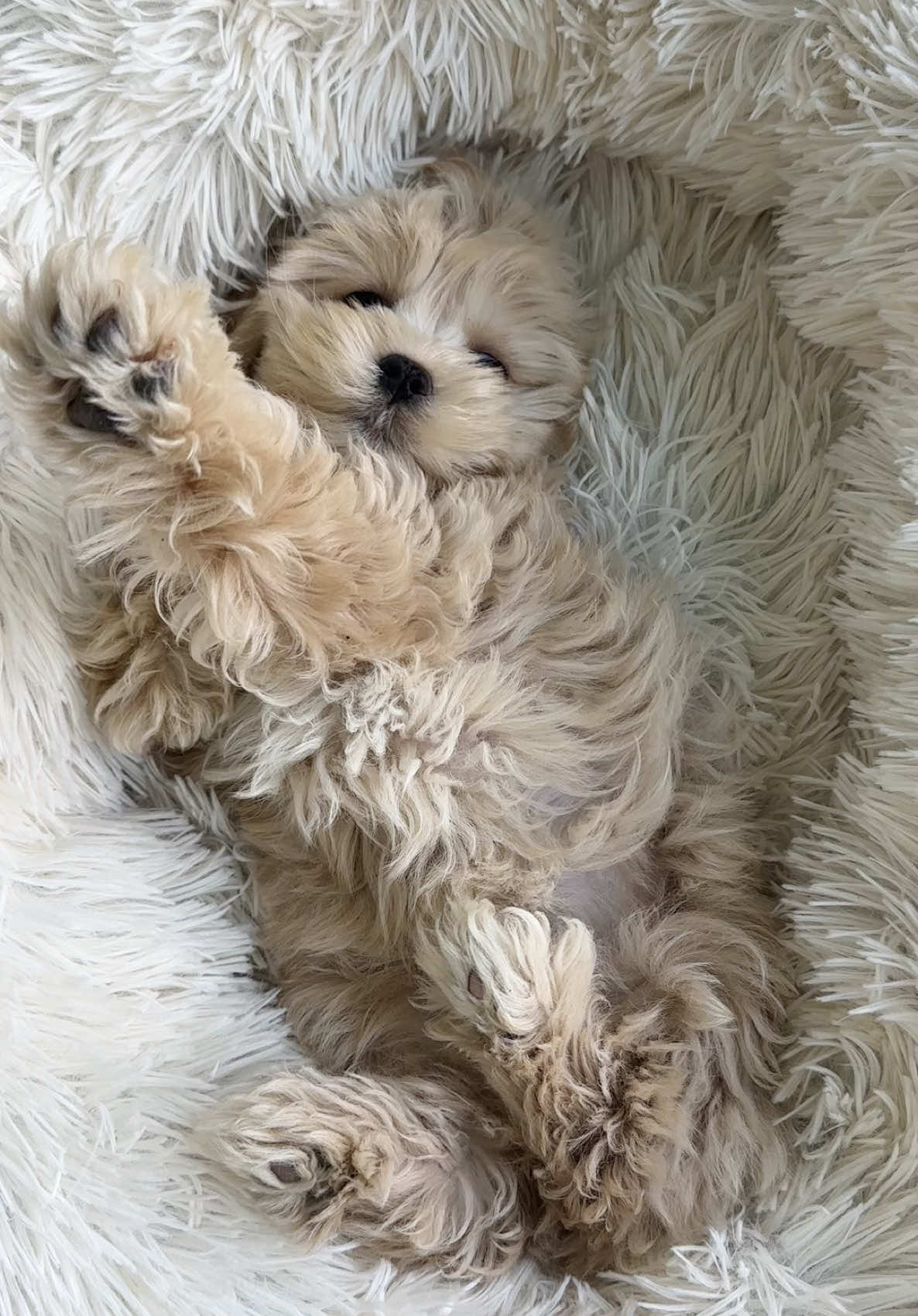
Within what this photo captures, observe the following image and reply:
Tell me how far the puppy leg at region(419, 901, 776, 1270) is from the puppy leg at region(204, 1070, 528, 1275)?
0.19 ft

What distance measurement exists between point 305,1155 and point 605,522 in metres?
0.84

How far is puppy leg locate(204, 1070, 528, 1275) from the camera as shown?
1.05m

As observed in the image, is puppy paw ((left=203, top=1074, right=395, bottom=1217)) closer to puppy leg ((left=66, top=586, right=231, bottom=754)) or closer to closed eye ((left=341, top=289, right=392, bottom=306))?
puppy leg ((left=66, top=586, right=231, bottom=754))

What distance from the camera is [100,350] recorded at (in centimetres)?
93

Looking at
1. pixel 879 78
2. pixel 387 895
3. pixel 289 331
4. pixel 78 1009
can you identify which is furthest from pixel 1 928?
pixel 879 78

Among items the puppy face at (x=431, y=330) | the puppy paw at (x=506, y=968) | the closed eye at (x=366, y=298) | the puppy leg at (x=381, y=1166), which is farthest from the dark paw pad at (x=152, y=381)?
the puppy leg at (x=381, y=1166)

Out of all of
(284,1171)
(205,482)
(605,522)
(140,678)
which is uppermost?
(205,482)

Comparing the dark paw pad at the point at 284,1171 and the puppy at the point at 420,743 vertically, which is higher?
the puppy at the point at 420,743

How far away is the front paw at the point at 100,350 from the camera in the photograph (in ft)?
3.04

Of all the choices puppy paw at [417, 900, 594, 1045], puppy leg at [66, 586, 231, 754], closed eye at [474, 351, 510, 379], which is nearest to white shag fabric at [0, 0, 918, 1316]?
puppy leg at [66, 586, 231, 754]

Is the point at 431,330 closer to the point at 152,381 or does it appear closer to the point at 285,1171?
the point at 152,381

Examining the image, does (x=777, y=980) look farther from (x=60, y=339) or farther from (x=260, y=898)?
(x=60, y=339)

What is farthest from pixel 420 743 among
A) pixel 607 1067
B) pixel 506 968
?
pixel 607 1067

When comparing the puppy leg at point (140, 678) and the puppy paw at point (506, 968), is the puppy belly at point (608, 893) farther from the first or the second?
the puppy leg at point (140, 678)
